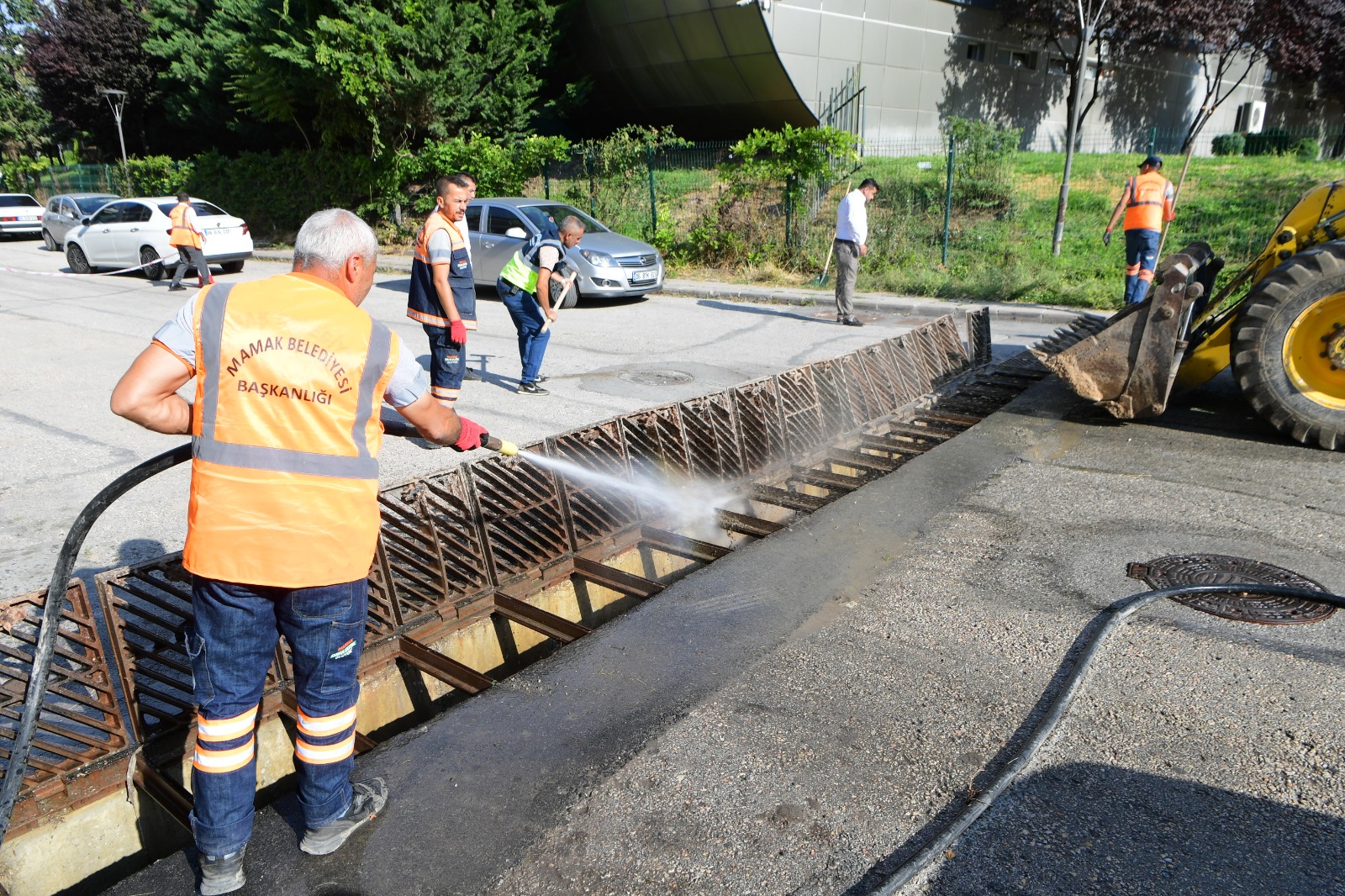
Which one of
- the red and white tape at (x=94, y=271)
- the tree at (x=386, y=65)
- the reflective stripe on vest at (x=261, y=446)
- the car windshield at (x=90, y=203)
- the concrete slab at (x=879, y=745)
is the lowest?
the concrete slab at (x=879, y=745)

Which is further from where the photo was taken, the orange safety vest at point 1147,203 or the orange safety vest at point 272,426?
the orange safety vest at point 1147,203

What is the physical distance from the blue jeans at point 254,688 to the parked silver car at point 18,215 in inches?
1345

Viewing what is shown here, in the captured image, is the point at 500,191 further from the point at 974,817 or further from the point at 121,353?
the point at 974,817

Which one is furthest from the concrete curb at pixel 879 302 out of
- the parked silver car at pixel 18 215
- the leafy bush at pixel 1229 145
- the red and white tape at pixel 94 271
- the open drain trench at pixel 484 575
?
the parked silver car at pixel 18 215

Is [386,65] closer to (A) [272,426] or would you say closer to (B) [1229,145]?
(A) [272,426]

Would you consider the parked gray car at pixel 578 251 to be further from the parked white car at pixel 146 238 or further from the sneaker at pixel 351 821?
→ the sneaker at pixel 351 821

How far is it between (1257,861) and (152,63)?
42339 millimetres

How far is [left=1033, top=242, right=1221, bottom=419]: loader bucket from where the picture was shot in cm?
639

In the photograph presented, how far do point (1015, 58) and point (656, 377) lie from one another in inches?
920

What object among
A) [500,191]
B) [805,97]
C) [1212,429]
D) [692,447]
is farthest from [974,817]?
[805,97]

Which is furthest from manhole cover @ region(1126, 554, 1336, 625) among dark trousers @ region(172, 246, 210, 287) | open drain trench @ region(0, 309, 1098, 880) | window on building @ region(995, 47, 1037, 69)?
window on building @ region(995, 47, 1037, 69)

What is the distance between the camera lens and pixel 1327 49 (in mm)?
26906

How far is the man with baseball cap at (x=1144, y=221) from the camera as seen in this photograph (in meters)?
9.87

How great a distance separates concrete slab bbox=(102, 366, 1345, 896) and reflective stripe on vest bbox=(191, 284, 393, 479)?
1257mm
